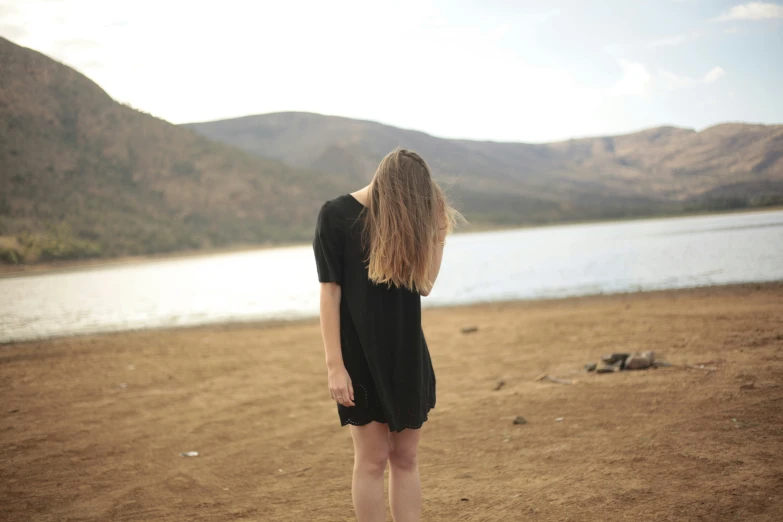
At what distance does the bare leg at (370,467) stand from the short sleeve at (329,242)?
63 cm

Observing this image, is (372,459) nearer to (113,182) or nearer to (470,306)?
(470,306)

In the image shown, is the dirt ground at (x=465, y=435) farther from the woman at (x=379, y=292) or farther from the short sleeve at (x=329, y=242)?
the short sleeve at (x=329, y=242)

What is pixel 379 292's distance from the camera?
240cm

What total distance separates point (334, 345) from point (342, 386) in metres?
0.16

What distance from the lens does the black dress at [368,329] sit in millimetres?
2383

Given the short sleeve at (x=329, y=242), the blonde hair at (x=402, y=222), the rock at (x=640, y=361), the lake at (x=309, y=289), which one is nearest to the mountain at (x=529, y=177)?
the lake at (x=309, y=289)

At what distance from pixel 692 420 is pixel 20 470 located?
206 inches

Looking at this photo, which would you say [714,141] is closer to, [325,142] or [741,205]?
[741,205]

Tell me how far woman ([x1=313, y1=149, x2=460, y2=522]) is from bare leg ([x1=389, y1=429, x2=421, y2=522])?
0.32 feet

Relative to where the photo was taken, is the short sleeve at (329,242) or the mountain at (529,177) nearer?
the short sleeve at (329,242)

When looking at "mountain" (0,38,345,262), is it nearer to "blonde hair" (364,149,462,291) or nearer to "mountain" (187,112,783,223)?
"blonde hair" (364,149,462,291)

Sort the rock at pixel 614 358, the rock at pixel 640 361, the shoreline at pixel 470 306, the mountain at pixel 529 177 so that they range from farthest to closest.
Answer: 1. the mountain at pixel 529 177
2. the shoreline at pixel 470 306
3. the rock at pixel 614 358
4. the rock at pixel 640 361

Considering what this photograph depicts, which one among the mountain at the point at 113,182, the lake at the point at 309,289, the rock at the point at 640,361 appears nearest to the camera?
the rock at the point at 640,361

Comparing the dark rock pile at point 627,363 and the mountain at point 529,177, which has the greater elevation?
the mountain at point 529,177
